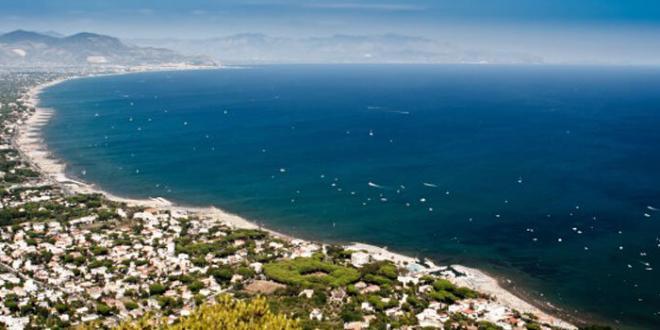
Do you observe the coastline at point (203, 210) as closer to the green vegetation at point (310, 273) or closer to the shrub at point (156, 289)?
the green vegetation at point (310, 273)

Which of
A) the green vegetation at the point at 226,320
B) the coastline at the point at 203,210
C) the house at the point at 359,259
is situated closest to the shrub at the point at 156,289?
the house at the point at 359,259

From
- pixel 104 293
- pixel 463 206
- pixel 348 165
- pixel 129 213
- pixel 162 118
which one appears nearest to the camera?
pixel 104 293

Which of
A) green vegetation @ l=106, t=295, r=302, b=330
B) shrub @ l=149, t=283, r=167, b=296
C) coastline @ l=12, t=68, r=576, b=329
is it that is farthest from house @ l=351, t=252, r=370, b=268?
green vegetation @ l=106, t=295, r=302, b=330

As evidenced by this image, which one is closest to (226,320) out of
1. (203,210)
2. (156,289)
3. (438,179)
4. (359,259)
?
(156,289)

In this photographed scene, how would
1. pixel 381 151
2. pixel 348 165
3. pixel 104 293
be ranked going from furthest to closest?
pixel 381 151, pixel 348 165, pixel 104 293

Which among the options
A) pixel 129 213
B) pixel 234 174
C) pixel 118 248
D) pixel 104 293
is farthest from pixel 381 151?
pixel 104 293

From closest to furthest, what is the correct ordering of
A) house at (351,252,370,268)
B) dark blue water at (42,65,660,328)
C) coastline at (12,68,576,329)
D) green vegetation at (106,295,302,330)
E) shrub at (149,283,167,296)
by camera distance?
green vegetation at (106,295,302,330)
shrub at (149,283,167,296)
coastline at (12,68,576,329)
house at (351,252,370,268)
dark blue water at (42,65,660,328)

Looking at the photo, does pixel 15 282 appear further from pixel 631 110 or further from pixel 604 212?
pixel 631 110

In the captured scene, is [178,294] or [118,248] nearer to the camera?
[178,294]

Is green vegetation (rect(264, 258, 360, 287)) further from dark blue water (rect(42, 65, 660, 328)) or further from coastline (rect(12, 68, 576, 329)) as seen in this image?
dark blue water (rect(42, 65, 660, 328))
